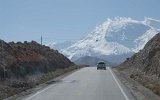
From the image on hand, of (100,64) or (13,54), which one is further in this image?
(100,64)

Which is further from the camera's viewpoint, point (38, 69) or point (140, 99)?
point (38, 69)

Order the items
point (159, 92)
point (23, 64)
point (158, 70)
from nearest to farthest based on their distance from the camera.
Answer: point (159, 92), point (158, 70), point (23, 64)

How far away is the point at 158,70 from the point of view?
45.3 metres

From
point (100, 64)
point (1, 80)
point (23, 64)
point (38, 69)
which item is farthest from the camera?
point (100, 64)

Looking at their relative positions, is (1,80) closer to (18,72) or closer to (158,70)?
(18,72)

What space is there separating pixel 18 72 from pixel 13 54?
9.96m

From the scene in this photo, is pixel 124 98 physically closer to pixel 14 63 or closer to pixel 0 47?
pixel 14 63

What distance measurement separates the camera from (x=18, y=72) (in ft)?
153

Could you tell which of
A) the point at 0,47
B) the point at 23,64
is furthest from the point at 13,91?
the point at 0,47

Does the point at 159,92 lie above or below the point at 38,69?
below

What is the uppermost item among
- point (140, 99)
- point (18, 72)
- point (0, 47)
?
point (0, 47)

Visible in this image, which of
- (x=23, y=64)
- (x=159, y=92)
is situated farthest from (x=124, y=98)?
(x=23, y=64)

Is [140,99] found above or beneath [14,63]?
beneath

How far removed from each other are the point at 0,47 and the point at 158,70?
20.9 m
